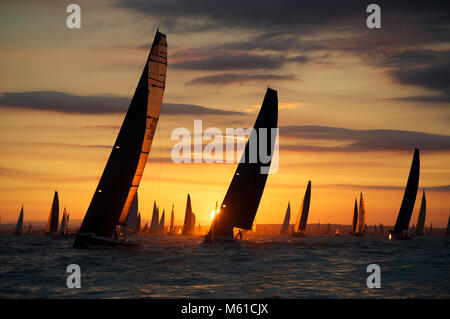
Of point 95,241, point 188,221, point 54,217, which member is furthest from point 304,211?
point 95,241

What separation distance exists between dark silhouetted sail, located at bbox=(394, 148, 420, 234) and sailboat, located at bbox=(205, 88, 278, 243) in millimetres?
37595

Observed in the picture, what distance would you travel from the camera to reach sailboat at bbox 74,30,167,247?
4134 cm

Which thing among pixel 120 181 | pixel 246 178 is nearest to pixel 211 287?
pixel 120 181

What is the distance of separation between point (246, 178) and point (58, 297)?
121 ft

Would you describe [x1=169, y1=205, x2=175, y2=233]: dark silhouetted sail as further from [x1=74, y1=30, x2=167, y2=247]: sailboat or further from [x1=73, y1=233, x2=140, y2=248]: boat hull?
[x1=73, y1=233, x2=140, y2=248]: boat hull

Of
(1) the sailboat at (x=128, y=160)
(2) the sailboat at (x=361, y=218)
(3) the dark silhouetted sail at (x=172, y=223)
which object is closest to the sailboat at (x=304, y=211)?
(2) the sailboat at (x=361, y=218)

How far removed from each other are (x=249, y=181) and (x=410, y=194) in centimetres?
4125

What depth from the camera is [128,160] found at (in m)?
43.2

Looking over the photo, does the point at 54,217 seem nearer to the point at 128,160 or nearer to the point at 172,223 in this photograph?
the point at 172,223

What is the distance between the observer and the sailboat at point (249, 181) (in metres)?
55.3

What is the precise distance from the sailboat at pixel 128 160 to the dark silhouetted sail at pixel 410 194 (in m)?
53.5

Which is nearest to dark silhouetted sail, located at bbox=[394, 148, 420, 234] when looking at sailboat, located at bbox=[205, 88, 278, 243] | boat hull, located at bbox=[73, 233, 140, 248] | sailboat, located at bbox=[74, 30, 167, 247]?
sailboat, located at bbox=[205, 88, 278, 243]
